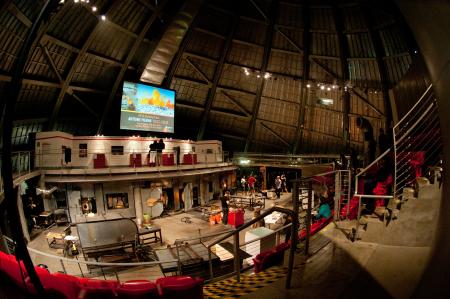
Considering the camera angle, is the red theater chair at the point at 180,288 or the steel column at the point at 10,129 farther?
the red theater chair at the point at 180,288

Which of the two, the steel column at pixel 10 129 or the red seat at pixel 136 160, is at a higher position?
the steel column at pixel 10 129

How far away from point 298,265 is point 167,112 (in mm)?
18163

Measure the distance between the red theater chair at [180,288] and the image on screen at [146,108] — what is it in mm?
16360

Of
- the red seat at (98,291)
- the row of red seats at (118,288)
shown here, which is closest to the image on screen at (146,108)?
the row of red seats at (118,288)

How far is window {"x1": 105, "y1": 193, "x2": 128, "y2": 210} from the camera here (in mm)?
16203

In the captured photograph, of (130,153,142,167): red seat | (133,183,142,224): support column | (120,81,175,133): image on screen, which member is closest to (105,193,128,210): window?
(133,183,142,224): support column

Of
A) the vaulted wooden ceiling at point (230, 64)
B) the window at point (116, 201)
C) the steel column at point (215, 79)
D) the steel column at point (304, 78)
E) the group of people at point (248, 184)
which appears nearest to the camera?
the vaulted wooden ceiling at point (230, 64)

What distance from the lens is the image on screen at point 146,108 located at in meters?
18.3

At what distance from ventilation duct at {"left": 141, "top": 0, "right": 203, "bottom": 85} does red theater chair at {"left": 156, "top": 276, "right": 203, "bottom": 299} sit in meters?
17.1

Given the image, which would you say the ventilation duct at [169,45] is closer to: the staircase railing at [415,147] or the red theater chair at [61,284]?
the staircase railing at [415,147]

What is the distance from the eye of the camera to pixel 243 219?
1585cm

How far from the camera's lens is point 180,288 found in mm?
3459

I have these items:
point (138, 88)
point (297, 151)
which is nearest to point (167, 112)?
point (138, 88)

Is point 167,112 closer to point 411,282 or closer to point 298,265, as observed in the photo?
point 298,265
